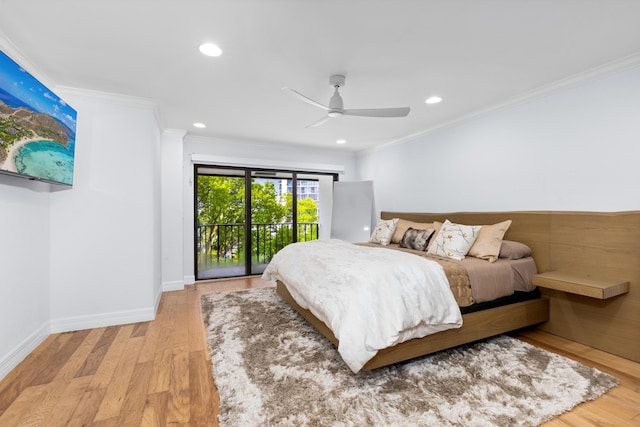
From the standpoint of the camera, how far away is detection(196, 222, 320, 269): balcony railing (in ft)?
16.3

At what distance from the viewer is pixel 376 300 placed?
1916 millimetres

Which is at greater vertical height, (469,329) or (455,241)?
(455,241)

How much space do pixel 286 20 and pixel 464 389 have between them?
2640 millimetres

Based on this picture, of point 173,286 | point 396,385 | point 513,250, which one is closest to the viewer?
point 396,385

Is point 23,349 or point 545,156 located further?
point 545,156

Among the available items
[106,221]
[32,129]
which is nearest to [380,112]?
[32,129]

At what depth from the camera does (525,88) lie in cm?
289

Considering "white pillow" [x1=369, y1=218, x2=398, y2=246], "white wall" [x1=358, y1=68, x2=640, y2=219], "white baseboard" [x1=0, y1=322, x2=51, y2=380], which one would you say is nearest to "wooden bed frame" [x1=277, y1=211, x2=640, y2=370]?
"white wall" [x1=358, y1=68, x2=640, y2=219]

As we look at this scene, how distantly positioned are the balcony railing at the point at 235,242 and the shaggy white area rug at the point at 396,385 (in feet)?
8.58

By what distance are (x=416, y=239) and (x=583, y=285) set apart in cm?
158

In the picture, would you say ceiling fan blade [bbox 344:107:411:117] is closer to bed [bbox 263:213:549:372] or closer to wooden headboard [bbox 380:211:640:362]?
bed [bbox 263:213:549:372]

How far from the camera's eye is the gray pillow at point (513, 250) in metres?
2.78

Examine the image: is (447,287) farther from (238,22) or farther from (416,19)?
(238,22)

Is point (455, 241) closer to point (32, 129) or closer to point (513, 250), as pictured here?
point (513, 250)
